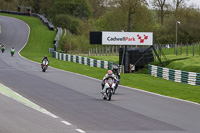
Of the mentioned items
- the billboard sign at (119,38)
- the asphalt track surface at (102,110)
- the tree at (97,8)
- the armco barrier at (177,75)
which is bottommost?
the armco barrier at (177,75)

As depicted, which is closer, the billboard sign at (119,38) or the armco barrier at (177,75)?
the armco barrier at (177,75)

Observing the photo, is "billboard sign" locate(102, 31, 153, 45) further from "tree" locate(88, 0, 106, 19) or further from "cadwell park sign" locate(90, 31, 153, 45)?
"tree" locate(88, 0, 106, 19)

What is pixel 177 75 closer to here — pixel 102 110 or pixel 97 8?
pixel 102 110

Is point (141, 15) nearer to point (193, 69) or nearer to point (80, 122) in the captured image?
point (193, 69)

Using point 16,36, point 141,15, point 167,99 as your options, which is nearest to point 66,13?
point 141,15

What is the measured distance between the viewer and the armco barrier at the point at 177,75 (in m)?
30.1

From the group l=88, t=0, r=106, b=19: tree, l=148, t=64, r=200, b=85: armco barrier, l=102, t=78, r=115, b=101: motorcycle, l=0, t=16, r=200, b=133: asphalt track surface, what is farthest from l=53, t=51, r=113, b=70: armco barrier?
l=88, t=0, r=106, b=19: tree

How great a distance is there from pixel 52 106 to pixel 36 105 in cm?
67

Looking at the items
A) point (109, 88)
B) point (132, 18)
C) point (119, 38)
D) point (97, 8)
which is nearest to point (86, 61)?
point (119, 38)

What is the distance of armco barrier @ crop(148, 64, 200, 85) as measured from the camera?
30.1 meters

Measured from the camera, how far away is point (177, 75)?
107 feet

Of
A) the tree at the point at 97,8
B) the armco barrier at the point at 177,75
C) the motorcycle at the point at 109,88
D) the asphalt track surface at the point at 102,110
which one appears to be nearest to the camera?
the asphalt track surface at the point at 102,110

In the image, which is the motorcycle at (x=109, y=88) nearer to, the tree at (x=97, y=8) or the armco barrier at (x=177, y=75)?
the armco barrier at (x=177, y=75)

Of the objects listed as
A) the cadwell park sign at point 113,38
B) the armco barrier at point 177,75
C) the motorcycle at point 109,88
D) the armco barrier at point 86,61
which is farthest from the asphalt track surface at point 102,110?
the armco barrier at point 86,61
